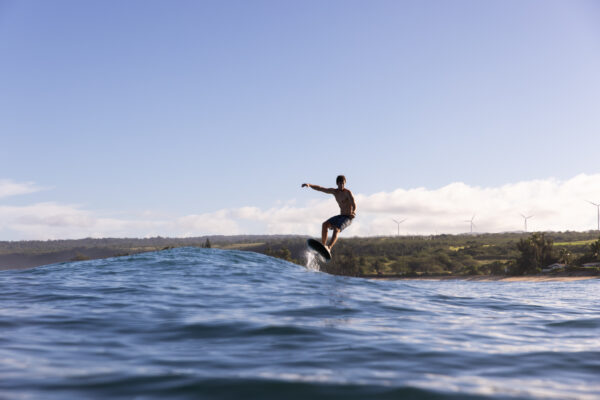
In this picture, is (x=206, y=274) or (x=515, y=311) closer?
(x=515, y=311)

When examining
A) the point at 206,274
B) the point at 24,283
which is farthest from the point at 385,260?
the point at 24,283

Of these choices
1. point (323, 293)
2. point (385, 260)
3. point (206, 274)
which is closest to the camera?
point (323, 293)

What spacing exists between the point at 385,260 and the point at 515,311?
193ft

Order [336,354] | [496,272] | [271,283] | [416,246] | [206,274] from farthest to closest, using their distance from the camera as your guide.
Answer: [416,246], [496,272], [206,274], [271,283], [336,354]

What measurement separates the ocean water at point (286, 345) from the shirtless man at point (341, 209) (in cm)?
303

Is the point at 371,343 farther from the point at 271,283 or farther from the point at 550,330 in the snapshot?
the point at 271,283

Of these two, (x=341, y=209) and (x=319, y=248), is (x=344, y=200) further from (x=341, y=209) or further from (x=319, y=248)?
(x=319, y=248)

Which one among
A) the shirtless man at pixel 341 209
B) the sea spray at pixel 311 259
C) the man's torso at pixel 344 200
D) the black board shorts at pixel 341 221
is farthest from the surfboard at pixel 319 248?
the sea spray at pixel 311 259

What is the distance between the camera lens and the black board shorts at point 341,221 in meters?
17.0

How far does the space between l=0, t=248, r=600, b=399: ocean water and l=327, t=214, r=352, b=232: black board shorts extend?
122 inches

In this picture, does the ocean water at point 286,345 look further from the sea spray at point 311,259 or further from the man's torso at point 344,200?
the sea spray at point 311,259

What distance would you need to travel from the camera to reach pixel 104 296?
1264 centimetres

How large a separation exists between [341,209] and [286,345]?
10.8 meters

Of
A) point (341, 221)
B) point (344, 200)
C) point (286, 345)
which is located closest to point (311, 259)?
point (341, 221)
